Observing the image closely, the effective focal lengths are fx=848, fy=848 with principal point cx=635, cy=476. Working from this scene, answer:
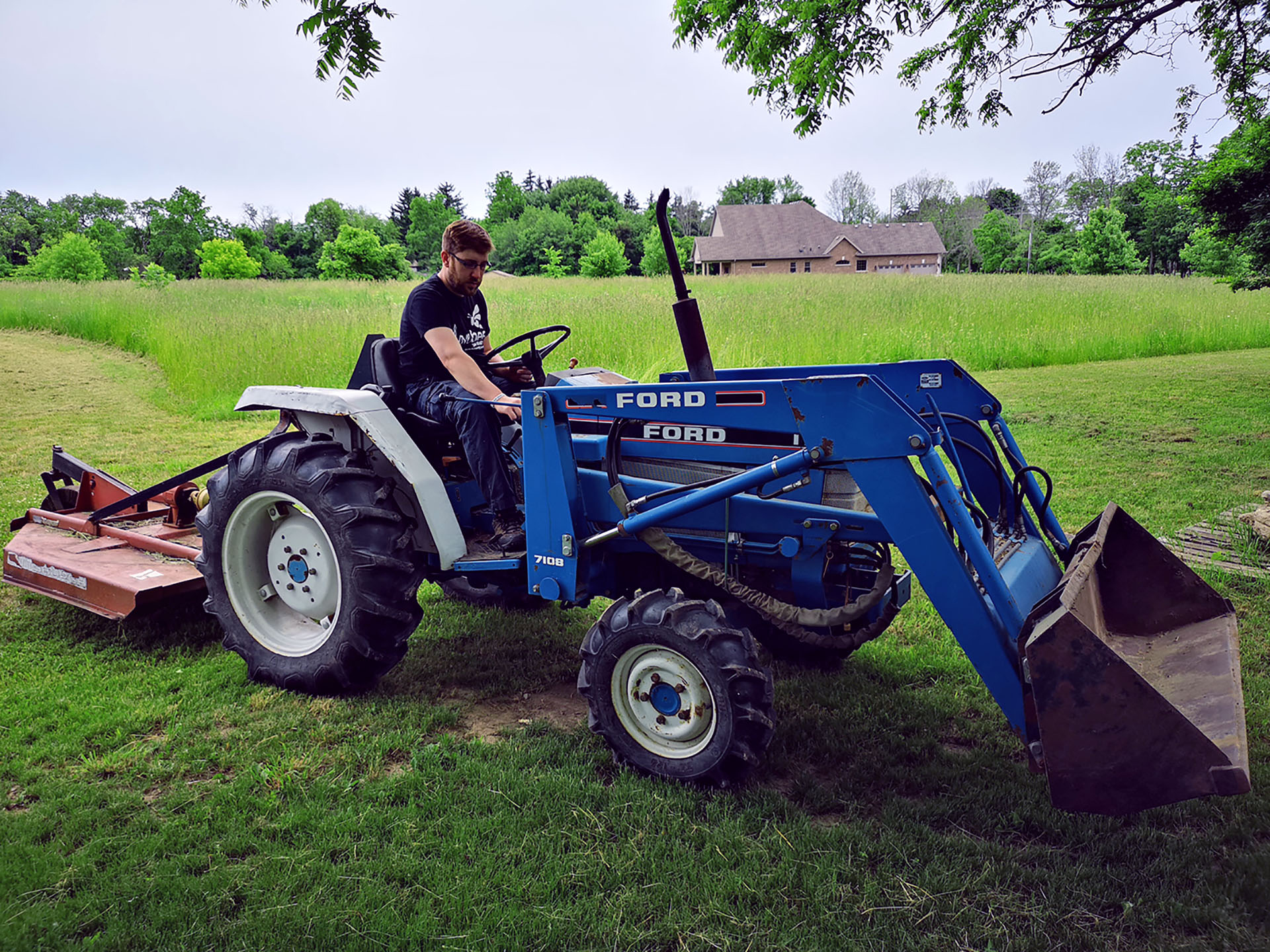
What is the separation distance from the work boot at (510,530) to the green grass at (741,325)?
23.1ft

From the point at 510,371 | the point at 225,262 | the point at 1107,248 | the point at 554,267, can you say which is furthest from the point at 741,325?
the point at 1107,248

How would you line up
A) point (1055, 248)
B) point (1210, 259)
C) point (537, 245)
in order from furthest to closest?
point (537, 245), point (1055, 248), point (1210, 259)

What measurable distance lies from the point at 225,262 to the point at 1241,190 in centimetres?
3850

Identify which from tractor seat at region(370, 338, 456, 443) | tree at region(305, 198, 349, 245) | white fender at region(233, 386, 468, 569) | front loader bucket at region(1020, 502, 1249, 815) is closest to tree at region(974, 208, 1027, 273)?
tree at region(305, 198, 349, 245)

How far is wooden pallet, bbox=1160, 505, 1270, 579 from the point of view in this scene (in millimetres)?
4938

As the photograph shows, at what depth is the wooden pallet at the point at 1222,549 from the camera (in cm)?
494

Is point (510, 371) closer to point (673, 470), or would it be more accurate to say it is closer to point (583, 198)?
point (673, 470)

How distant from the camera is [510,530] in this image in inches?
146

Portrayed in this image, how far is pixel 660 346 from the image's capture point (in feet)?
38.4

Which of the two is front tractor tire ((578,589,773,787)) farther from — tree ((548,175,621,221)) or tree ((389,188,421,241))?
tree ((389,188,421,241))

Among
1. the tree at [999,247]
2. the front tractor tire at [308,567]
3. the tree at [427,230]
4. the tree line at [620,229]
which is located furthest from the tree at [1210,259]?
the tree at [427,230]

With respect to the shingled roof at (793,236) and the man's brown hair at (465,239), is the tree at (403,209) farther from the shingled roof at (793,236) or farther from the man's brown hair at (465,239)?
the man's brown hair at (465,239)

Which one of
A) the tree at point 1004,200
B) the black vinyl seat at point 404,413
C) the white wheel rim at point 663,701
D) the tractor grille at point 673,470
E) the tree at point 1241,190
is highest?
the tree at point 1004,200

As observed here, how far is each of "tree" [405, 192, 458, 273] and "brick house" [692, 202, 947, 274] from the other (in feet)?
62.7
